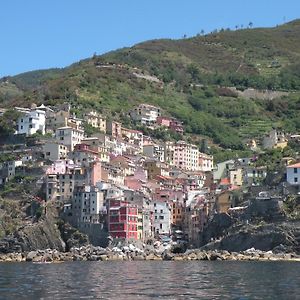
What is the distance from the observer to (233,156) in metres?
137

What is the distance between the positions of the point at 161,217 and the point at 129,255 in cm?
1570

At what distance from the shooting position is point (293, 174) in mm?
96438

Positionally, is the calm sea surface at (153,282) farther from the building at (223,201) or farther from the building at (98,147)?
the building at (98,147)

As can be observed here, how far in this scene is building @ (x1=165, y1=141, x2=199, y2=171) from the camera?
132 meters

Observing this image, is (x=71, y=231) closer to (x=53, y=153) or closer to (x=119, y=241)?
(x=119, y=241)

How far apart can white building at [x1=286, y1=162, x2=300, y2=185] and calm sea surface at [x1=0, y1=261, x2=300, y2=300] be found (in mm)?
28487

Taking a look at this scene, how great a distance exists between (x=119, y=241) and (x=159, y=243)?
671cm

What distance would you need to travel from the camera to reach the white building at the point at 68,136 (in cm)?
11112

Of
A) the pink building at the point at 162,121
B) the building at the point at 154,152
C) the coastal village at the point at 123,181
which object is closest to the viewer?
the coastal village at the point at 123,181

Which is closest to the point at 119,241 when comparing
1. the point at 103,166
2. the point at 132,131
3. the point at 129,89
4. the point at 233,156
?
the point at 103,166

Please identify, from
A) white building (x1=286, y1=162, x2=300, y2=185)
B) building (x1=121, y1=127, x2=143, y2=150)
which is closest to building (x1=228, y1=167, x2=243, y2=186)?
white building (x1=286, y1=162, x2=300, y2=185)

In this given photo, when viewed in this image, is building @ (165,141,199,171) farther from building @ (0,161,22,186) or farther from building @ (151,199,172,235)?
building @ (0,161,22,186)

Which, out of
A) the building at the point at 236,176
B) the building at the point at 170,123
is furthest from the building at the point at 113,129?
the building at the point at 236,176

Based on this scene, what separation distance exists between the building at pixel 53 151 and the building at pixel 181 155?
85.6ft
